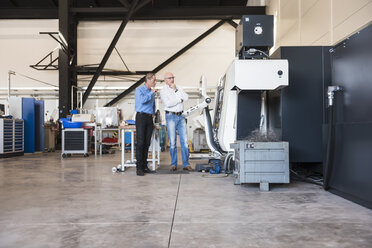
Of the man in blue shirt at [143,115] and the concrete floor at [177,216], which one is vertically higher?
the man in blue shirt at [143,115]

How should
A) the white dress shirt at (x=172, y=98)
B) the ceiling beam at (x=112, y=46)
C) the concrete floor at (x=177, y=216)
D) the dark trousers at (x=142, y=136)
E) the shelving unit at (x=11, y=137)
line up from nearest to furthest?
the concrete floor at (x=177, y=216), the dark trousers at (x=142, y=136), the white dress shirt at (x=172, y=98), the shelving unit at (x=11, y=137), the ceiling beam at (x=112, y=46)

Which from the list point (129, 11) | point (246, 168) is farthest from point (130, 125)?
point (129, 11)

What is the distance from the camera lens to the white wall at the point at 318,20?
3.99 m

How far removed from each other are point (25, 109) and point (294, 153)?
7121 millimetres

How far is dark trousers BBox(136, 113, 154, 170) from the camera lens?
13.5ft

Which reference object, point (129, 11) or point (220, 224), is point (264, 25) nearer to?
point (220, 224)

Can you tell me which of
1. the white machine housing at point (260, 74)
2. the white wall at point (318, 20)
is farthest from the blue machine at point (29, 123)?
the white machine housing at point (260, 74)

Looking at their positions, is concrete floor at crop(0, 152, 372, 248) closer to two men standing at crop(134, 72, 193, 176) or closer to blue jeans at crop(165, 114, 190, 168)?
two men standing at crop(134, 72, 193, 176)

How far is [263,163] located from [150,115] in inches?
71.9

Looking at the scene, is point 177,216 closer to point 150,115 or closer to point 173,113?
point 150,115

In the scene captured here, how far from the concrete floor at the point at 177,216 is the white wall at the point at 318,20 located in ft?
7.52

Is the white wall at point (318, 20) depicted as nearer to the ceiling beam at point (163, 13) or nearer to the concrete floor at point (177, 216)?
the ceiling beam at point (163, 13)

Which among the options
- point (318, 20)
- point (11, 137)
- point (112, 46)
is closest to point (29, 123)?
point (11, 137)

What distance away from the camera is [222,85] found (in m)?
4.54
